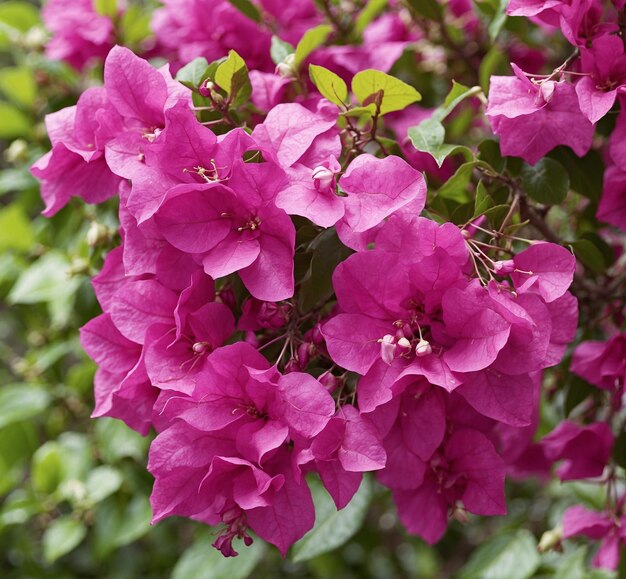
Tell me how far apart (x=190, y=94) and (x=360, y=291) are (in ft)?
0.81

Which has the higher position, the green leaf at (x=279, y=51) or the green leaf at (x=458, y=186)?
the green leaf at (x=279, y=51)

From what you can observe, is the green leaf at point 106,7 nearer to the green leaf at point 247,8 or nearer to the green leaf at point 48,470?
the green leaf at point 247,8

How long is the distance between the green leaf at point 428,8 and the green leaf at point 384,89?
378 millimetres

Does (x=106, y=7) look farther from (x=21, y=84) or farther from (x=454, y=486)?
(x=454, y=486)

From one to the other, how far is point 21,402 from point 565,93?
99 centimetres

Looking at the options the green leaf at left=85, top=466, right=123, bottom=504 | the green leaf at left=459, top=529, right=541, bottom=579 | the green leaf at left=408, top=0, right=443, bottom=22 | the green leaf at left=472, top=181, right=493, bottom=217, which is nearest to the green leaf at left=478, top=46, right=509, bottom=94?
the green leaf at left=408, top=0, right=443, bottom=22

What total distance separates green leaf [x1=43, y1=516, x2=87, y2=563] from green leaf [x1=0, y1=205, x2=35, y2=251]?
46 centimetres

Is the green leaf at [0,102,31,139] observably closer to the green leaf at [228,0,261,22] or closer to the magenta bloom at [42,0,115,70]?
the magenta bloom at [42,0,115,70]

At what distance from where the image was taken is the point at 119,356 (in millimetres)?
769

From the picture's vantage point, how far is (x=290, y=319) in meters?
0.74

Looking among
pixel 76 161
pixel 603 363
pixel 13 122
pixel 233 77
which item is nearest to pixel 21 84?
pixel 13 122

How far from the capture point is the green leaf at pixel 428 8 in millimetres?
1083

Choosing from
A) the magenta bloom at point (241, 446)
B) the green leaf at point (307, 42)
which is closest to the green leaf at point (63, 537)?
the magenta bloom at point (241, 446)

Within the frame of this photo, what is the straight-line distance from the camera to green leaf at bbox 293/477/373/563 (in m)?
0.99
